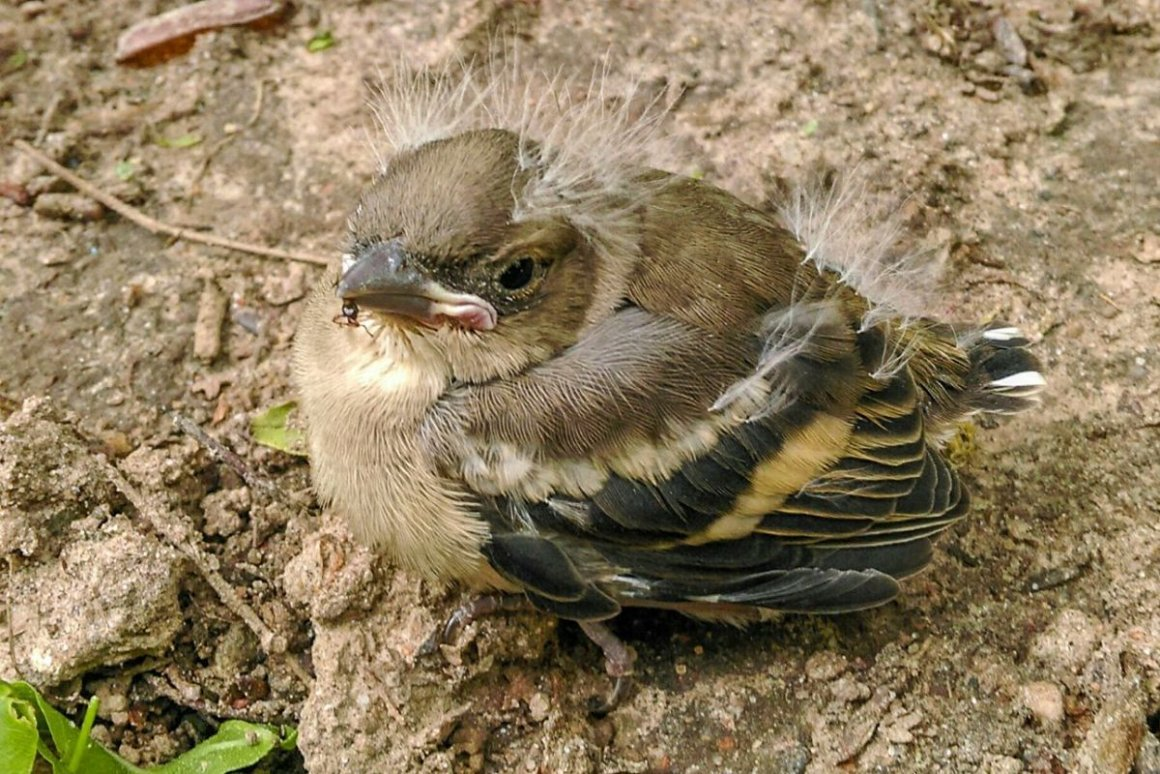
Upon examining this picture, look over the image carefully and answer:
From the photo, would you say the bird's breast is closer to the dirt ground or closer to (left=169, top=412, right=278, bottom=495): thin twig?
the dirt ground

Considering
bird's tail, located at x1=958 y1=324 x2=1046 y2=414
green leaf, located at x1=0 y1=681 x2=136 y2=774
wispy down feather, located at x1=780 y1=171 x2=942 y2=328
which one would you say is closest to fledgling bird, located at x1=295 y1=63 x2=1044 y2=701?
wispy down feather, located at x1=780 y1=171 x2=942 y2=328

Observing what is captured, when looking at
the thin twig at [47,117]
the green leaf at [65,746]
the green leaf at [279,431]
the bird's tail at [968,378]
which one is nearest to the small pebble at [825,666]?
the bird's tail at [968,378]

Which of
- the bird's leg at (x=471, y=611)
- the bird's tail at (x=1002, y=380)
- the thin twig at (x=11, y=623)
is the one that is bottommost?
the thin twig at (x=11, y=623)

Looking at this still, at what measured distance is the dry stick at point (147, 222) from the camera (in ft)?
11.7

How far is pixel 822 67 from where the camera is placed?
3906 millimetres

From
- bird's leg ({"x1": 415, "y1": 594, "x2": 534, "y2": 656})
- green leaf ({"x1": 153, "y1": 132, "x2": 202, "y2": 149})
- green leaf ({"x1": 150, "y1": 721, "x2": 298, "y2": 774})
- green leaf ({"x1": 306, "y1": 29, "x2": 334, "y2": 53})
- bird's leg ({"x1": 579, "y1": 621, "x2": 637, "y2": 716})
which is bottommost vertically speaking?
green leaf ({"x1": 150, "y1": 721, "x2": 298, "y2": 774})

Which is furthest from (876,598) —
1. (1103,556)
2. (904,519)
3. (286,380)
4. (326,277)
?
(286,380)

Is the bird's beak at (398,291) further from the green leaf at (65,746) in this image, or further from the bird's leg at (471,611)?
the green leaf at (65,746)

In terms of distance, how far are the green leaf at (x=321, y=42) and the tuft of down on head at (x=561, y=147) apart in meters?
0.99

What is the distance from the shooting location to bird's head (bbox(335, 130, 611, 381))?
2.21 m

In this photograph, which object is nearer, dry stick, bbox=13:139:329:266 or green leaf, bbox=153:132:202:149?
dry stick, bbox=13:139:329:266

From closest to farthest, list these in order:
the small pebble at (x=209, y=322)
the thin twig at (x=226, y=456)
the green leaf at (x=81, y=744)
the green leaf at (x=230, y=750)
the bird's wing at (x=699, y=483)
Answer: the green leaf at (x=81, y=744), the bird's wing at (x=699, y=483), the green leaf at (x=230, y=750), the thin twig at (x=226, y=456), the small pebble at (x=209, y=322)

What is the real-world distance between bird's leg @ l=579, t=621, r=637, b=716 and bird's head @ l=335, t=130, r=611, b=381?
73cm

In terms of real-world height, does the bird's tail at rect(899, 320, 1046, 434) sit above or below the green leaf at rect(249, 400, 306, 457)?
above
